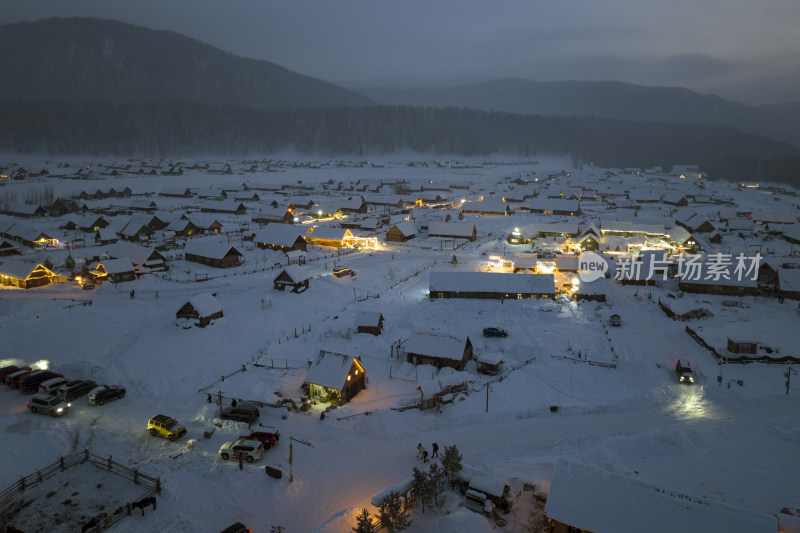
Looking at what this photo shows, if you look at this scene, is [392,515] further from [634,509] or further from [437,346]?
[437,346]

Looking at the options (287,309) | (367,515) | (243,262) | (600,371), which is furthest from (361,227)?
(367,515)

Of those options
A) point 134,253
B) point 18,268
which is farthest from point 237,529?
point 134,253

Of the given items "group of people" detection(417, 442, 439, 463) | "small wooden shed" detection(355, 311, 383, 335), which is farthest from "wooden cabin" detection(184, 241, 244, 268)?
"group of people" detection(417, 442, 439, 463)

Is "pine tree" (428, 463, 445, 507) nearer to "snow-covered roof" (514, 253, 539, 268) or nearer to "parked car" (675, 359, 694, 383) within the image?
"parked car" (675, 359, 694, 383)

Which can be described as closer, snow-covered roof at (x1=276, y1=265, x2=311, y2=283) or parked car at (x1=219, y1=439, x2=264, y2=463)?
parked car at (x1=219, y1=439, x2=264, y2=463)

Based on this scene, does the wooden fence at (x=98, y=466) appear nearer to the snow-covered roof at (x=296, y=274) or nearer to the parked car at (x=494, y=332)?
the parked car at (x=494, y=332)

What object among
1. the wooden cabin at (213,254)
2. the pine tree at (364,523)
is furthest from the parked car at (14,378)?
the wooden cabin at (213,254)
